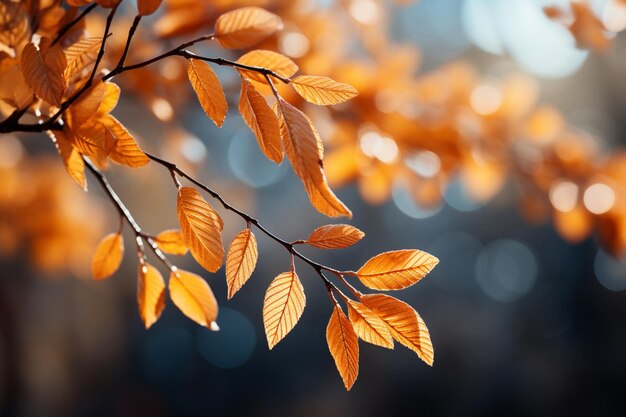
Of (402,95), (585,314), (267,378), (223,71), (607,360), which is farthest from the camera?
(267,378)

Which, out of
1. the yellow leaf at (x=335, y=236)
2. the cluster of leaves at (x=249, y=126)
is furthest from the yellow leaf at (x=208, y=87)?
the yellow leaf at (x=335, y=236)

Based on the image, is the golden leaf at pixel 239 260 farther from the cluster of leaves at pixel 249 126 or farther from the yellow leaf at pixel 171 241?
the yellow leaf at pixel 171 241

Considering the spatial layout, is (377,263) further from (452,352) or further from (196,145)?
(452,352)

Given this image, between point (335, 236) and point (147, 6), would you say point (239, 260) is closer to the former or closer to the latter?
point (335, 236)

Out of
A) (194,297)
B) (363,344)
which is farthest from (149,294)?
(363,344)

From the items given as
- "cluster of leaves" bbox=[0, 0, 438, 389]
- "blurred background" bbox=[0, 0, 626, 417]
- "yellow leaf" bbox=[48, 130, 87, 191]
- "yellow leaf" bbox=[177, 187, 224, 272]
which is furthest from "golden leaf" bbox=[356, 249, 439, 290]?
"blurred background" bbox=[0, 0, 626, 417]

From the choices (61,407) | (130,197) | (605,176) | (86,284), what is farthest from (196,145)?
(61,407)

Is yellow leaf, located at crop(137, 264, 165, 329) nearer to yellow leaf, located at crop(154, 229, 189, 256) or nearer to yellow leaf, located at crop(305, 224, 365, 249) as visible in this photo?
yellow leaf, located at crop(154, 229, 189, 256)
